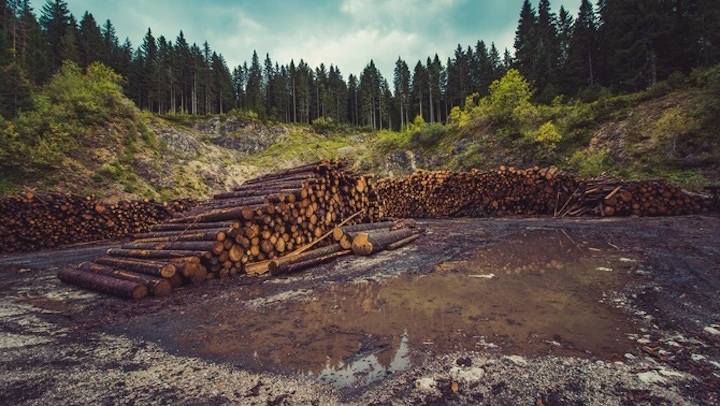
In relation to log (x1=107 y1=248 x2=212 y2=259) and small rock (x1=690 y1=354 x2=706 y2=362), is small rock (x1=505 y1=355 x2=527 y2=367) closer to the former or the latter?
small rock (x1=690 y1=354 x2=706 y2=362)

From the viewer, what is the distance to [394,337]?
2.74 meters

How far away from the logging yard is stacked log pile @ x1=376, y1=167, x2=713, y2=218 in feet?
8.30

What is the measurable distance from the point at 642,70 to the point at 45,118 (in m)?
49.7

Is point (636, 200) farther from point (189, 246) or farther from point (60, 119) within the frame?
point (60, 119)

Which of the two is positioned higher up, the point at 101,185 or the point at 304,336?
the point at 101,185

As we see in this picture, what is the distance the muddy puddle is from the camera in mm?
2410

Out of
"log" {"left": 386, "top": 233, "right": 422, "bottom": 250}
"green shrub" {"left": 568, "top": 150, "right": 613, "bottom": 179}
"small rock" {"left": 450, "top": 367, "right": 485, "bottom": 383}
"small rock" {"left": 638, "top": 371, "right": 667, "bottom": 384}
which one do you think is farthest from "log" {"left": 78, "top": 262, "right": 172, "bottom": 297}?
"green shrub" {"left": 568, "top": 150, "right": 613, "bottom": 179}

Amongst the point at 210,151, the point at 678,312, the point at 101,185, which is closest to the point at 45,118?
the point at 101,185

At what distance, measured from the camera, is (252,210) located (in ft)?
18.4

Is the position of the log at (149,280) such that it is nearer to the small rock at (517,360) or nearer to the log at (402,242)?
the log at (402,242)

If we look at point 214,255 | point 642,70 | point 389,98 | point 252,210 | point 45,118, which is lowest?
point 214,255

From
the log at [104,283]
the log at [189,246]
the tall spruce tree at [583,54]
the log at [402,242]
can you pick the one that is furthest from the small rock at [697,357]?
the tall spruce tree at [583,54]

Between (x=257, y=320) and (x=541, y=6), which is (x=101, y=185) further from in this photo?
(x=541, y=6)

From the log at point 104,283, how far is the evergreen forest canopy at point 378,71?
31.9 meters
